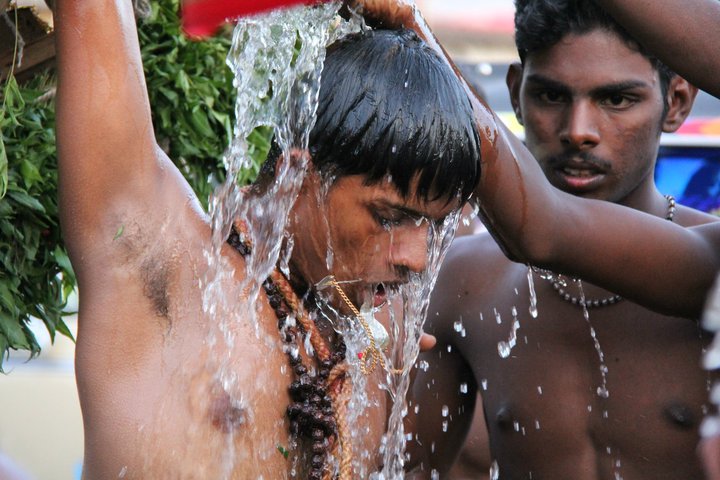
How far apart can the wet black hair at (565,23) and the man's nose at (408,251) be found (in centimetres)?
107

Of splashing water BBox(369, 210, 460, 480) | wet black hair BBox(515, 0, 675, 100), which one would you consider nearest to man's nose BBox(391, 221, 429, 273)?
splashing water BBox(369, 210, 460, 480)

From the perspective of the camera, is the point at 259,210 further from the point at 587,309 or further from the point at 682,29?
the point at 587,309

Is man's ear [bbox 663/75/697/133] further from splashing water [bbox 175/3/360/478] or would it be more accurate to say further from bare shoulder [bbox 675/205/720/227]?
splashing water [bbox 175/3/360/478]

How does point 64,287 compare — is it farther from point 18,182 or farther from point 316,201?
point 316,201

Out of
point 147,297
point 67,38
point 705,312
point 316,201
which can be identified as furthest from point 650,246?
point 67,38

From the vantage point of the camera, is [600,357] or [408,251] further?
[600,357]

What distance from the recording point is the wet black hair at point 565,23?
2.91 m

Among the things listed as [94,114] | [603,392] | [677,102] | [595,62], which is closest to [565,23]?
[595,62]

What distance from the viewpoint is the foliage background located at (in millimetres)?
2338

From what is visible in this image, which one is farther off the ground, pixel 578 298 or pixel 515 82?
pixel 515 82

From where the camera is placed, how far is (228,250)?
206 centimetres

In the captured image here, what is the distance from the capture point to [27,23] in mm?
2355

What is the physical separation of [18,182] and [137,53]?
0.59m

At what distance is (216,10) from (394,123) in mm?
408
